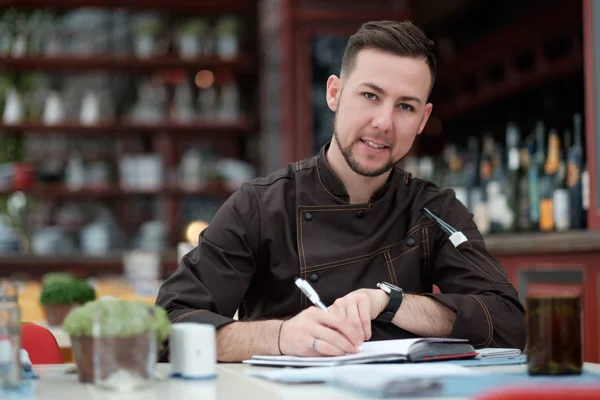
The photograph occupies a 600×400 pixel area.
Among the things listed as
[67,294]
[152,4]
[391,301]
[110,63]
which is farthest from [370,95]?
[152,4]

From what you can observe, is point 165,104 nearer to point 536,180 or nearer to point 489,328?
point 536,180

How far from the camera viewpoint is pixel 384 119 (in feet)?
6.07

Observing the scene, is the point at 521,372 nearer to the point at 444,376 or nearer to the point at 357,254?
the point at 444,376

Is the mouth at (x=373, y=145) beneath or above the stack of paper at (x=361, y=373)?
above

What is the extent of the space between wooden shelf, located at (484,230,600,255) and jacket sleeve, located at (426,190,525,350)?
1295mm

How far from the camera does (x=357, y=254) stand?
1.91 meters

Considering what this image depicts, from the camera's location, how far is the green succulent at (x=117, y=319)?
3.94 ft

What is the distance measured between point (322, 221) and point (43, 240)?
16.5ft

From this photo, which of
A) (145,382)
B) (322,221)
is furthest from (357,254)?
(145,382)

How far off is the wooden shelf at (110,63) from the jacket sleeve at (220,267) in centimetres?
493

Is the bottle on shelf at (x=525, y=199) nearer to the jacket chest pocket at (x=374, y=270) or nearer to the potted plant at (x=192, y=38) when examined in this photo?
the jacket chest pocket at (x=374, y=270)

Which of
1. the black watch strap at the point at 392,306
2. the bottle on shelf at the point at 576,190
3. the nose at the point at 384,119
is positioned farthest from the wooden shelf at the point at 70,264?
the black watch strap at the point at 392,306

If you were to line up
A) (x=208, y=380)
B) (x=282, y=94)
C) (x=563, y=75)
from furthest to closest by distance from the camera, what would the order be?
1. (x=282, y=94)
2. (x=563, y=75)
3. (x=208, y=380)

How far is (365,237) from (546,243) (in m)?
1.66
